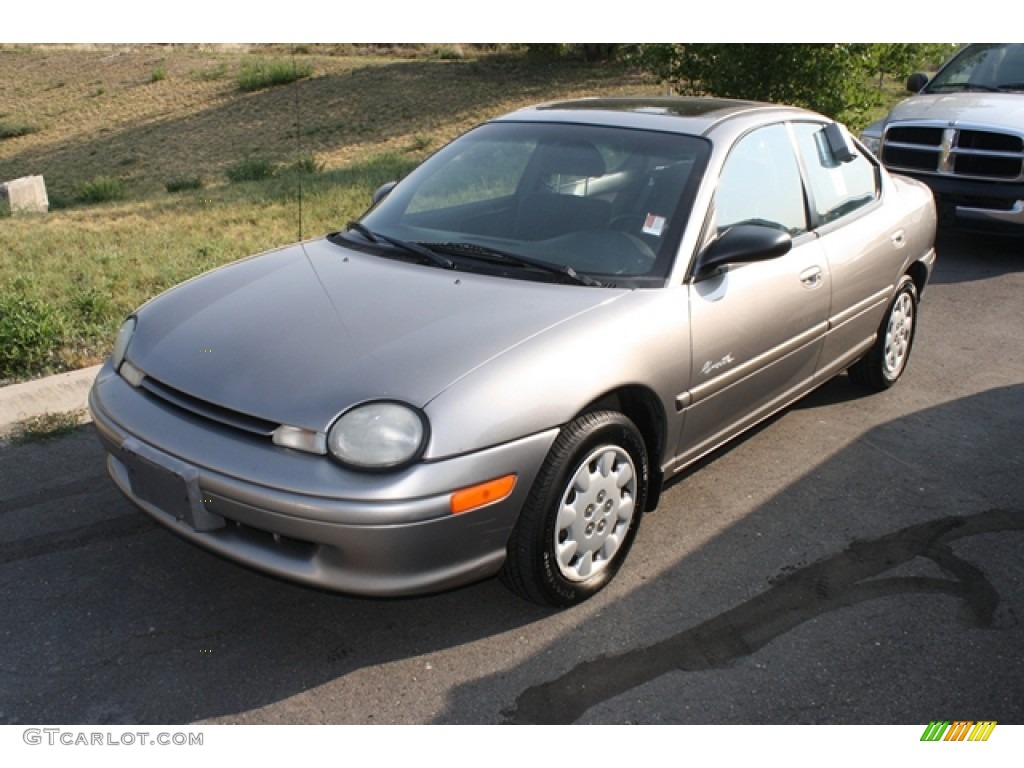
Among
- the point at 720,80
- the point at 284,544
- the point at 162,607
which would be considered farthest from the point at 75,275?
the point at 720,80

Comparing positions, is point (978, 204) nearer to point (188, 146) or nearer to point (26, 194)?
point (26, 194)

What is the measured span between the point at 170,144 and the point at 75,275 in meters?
18.4

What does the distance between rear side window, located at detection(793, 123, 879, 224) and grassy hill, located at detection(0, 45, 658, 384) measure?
3.93 meters

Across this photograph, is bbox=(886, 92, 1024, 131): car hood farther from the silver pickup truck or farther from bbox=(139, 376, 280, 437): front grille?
bbox=(139, 376, 280, 437): front grille

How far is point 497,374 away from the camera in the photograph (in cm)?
313

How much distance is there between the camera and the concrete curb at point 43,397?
4.92 m

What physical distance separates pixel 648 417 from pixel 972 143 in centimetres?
642

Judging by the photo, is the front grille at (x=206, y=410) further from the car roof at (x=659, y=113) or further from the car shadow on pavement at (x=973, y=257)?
the car shadow on pavement at (x=973, y=257)

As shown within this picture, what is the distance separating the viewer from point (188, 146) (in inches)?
923

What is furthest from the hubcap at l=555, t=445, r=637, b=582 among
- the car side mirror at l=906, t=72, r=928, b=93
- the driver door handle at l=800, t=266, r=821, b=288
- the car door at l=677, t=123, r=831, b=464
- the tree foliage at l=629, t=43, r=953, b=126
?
the tree foliage at l=629, t=43, r=953, b=126

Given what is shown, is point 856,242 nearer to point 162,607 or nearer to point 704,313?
point 704,313

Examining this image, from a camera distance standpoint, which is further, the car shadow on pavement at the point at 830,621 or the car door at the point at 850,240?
the car door at the point at 850,240

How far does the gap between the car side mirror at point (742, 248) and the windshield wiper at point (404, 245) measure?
99 centimetres
